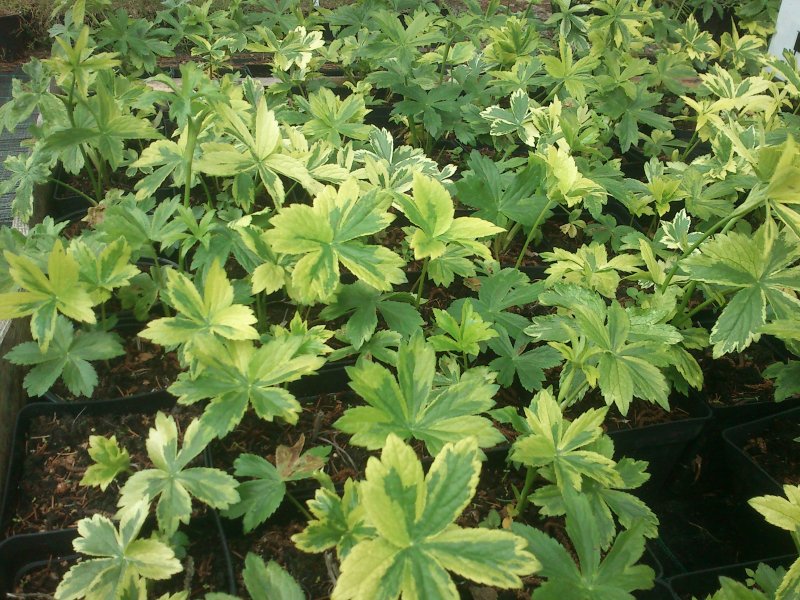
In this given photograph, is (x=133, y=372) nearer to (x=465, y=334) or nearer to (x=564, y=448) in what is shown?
(x=465, y=334)

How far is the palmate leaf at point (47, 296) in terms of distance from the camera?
1.25m

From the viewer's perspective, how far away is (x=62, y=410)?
58.4 inches

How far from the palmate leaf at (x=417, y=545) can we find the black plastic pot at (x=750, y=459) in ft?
3.50

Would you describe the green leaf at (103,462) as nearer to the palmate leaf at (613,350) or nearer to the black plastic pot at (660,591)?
the palmate leaf at (613,350)

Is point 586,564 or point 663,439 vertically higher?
point 586,564

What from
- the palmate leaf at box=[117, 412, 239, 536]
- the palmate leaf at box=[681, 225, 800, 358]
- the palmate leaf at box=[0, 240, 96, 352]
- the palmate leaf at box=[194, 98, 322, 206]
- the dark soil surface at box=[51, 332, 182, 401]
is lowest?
the dark soil surface at box=[51, 332, 182, 401]

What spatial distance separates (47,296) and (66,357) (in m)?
0.19

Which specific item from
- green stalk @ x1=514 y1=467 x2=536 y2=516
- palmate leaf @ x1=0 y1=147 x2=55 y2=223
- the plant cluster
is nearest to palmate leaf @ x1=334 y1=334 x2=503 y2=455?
the plant cluster

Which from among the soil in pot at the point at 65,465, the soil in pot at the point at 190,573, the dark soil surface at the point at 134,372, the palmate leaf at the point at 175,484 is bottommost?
→ the soil in pot at the point at 190,573

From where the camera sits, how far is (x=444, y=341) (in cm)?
137

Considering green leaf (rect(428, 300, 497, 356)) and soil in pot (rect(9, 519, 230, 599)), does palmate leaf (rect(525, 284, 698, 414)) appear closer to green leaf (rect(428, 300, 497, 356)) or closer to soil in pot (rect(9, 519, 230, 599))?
green leaf (rect(428, 300, 497, 356))

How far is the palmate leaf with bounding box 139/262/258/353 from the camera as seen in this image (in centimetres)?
124

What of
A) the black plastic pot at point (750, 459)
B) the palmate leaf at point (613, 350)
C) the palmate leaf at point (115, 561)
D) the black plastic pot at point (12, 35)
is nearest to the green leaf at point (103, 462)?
the palmate leaf at point (115, 561)

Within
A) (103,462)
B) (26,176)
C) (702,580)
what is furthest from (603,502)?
(26,176)
